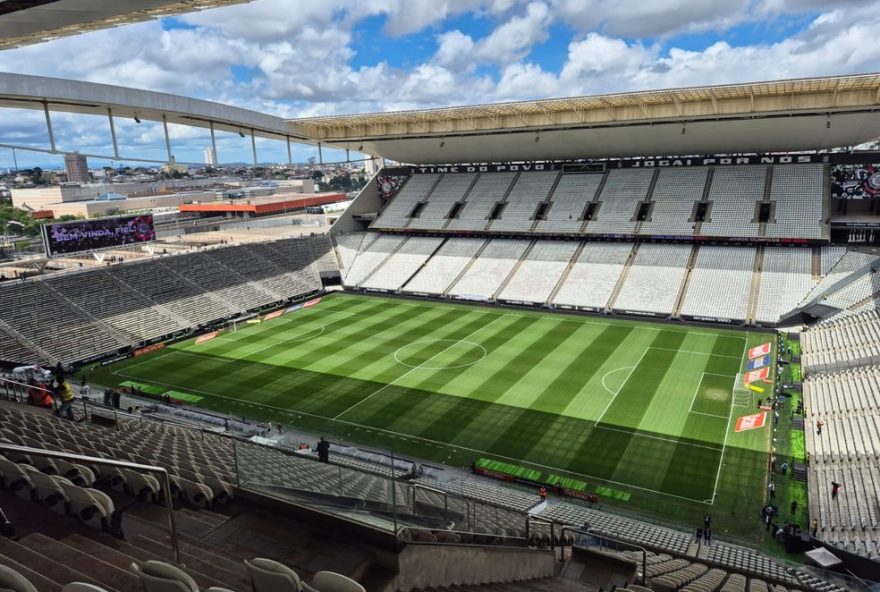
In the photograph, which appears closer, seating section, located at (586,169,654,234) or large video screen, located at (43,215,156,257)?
large video screen, located at (43,215,156,257)

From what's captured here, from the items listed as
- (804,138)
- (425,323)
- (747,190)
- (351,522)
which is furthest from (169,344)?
(804,138)

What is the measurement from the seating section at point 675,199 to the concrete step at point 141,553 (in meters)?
42.9

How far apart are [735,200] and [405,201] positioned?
2886 cm

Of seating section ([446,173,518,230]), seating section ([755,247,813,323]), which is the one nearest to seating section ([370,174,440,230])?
seating section ([446,173,518,230])

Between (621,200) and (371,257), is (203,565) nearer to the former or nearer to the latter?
(621,200)

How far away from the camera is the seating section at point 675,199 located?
43.3 m

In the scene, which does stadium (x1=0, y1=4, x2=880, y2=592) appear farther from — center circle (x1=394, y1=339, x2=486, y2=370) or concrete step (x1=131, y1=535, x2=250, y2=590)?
center circle (x1=394, y1=339, x2=486, y2=370)

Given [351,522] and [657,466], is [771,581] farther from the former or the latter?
[351,522]

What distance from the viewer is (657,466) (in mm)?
19828

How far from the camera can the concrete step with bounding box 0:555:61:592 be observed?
14.9 feet

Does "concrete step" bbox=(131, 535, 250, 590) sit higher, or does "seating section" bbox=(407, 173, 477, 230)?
"seating section" bbox=(407, 173, 477, 230)

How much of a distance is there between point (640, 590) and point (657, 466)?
1253 cm

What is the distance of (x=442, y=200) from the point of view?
178ft

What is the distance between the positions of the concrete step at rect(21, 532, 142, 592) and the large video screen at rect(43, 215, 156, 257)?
34.8 metres
